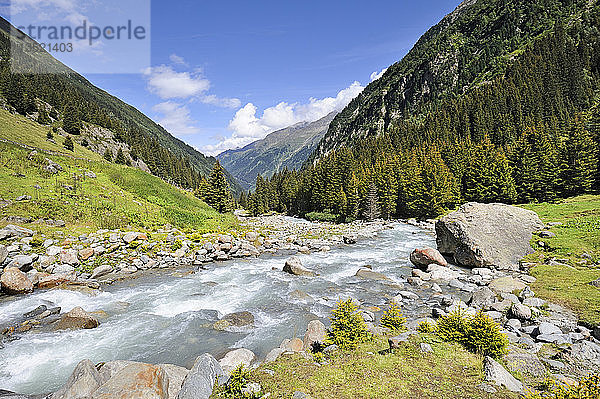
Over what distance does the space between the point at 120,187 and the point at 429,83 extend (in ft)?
571

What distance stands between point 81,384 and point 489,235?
24.1 meters

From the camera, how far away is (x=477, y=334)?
27.8ft

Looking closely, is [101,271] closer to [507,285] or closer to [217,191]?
[507,285]

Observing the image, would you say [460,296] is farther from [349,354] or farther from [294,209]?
[294,209]

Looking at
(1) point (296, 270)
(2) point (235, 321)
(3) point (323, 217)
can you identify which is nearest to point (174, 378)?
(2) point (235, 321)

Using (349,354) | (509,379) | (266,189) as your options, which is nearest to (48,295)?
(349,354)

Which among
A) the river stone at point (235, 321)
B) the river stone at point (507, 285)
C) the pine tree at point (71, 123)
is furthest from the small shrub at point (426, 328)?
the pine tree at point (71, 123)

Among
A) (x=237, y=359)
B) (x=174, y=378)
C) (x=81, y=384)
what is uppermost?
(x=81, y=384)

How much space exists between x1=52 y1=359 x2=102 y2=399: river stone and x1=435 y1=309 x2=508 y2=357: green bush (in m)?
10.1

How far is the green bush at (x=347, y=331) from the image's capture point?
28.8 ft

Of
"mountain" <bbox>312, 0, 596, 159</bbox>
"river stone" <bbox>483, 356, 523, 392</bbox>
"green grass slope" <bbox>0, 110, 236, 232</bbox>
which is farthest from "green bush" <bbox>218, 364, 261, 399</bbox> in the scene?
"mountain" <bbox>312, 0, 596, 159</bbox>

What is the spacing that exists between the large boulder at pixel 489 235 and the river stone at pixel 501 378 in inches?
585

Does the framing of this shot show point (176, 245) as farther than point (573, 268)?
Yes

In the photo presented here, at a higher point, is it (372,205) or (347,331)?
(372,205)
